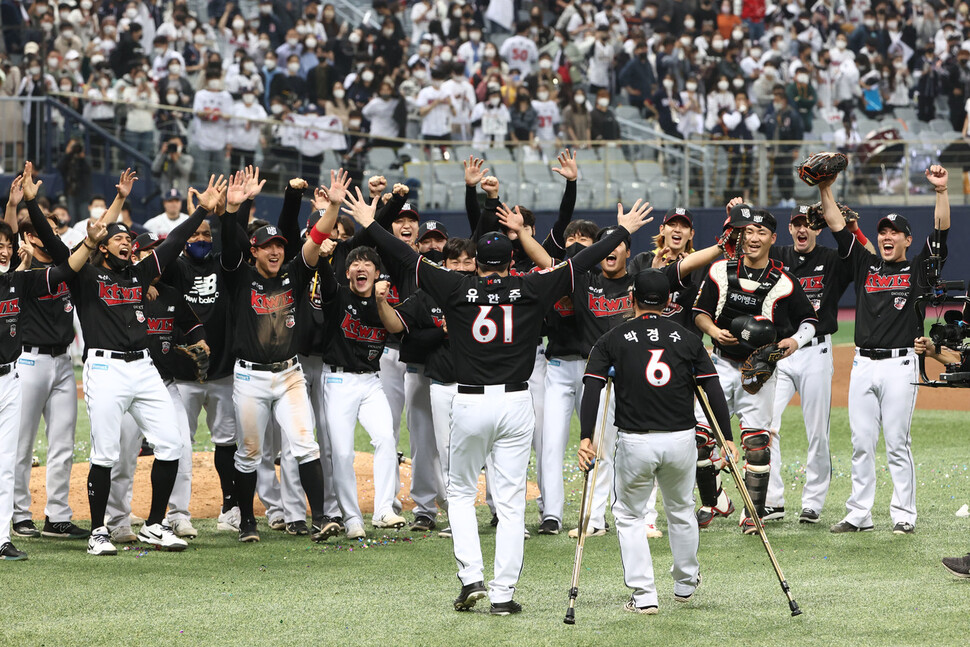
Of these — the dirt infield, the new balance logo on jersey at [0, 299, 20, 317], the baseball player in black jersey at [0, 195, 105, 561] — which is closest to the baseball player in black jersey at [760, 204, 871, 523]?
the dirt infield

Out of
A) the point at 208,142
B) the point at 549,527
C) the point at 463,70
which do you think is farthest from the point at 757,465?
the point at 463,70

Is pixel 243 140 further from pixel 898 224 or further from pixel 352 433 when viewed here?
pixel 898 224

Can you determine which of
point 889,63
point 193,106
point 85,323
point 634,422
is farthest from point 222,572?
Answer: point 889,63

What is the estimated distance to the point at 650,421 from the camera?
18.9 feet

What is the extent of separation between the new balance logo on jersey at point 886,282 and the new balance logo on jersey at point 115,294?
15.6 feet

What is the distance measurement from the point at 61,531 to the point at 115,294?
5.60 ft

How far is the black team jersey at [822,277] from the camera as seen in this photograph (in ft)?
26.7

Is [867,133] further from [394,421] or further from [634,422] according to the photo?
[634,422]

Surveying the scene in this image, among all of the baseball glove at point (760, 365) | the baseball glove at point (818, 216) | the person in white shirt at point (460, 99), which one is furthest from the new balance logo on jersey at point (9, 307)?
the person in white shirt at point (460, 99)

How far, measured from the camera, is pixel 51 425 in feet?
26.2

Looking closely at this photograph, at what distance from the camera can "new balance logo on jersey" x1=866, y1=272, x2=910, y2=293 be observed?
7.74m

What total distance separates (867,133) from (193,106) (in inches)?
436

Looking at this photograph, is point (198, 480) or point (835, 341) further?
point (835, 341)

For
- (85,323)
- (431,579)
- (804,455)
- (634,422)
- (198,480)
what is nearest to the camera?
(634,422)
